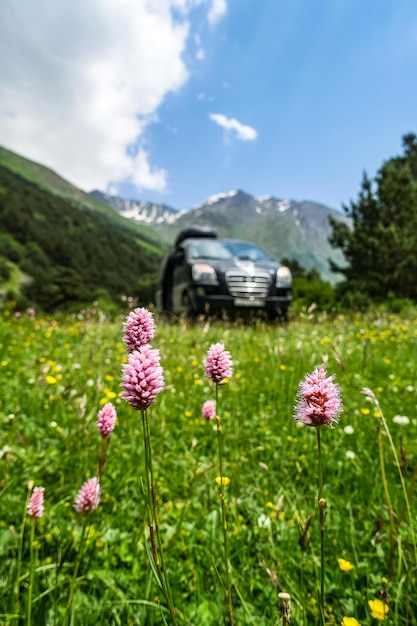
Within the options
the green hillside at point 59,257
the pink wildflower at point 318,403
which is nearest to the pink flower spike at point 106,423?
the pink wildflower at point 318,403

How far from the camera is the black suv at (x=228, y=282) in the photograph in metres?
9.52

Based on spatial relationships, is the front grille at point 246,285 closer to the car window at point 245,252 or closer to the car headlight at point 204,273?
the car headlight at point 204,273

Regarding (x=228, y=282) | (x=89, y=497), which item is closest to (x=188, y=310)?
(x=228, y=282)

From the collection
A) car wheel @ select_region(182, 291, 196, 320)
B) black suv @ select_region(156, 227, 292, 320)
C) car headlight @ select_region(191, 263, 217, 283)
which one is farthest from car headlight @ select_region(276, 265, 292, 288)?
car wheel @ select_region(182, 291, 196, 320)

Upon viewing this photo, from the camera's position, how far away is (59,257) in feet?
419

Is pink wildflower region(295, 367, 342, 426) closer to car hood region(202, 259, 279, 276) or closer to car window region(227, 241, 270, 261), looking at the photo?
car hood region(202, 259, 279, 276)

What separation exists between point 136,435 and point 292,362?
2600mm

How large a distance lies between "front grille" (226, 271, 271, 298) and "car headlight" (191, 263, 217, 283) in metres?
0.39

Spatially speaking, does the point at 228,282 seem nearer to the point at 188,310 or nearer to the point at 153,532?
the point at 188,310

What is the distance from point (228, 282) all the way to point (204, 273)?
645mm

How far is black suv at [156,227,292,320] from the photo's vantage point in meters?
9.52

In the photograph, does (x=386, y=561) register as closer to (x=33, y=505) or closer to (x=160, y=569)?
(x=160, y=569)

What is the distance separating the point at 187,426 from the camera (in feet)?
10.7

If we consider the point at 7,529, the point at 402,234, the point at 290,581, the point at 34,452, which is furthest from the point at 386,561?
the point at 402,234
